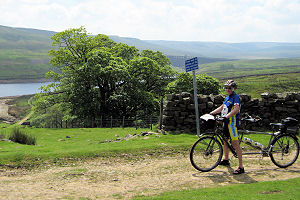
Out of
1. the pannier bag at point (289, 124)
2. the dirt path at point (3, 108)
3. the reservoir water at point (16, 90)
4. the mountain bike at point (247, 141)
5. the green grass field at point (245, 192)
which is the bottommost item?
the dirt path at point (3, 108)

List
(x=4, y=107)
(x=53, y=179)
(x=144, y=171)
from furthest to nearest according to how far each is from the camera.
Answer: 1. (x=4, y=107)
2. (x=144, y=171)
3. (x=53, y=179)

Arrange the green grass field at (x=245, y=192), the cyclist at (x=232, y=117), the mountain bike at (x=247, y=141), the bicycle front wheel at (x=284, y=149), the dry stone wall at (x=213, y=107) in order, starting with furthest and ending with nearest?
the dry stone wall at (x=213, y=107)
the bicycle front wheel at (x=284, y=149)
the mountain bike at (x=247, y=141)
the cyclist at (x=232, y=117)
the green grass field at (x=245, y=192)

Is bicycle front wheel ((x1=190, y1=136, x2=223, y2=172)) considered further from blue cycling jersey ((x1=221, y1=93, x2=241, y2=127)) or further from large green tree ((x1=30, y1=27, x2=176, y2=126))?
large green tree ((x1=30, y1=27, x2=176, y2=126))

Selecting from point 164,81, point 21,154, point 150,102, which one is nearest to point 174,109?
point 21,154

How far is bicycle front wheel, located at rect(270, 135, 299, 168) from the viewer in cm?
820

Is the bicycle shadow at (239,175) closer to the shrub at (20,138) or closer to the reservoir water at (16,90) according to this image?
the shrub at (20,138)

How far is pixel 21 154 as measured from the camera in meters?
9.38

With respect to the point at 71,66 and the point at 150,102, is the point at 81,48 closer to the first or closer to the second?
the point at 71,66

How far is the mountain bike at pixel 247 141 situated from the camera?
7.64 m

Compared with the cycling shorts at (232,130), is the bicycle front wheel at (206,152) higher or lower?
lower

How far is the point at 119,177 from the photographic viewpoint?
7402 mm

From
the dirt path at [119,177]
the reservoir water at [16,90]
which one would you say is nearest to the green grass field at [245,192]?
the dirt path at [119,177]

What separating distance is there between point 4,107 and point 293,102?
103 metres

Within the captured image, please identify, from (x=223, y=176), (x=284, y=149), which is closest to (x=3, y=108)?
(x=223, y=176)
